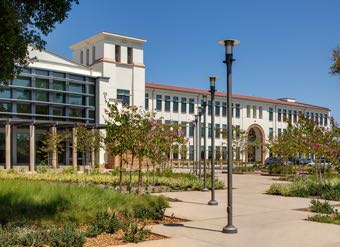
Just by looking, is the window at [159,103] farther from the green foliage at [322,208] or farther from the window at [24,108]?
the green foliage at [322,208]

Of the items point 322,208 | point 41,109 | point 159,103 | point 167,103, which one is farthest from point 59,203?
point 167,103

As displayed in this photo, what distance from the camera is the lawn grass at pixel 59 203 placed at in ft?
34.2

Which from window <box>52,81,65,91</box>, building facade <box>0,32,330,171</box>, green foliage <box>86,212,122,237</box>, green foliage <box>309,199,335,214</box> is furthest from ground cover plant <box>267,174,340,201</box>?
window <box>52,81,65,91</box>

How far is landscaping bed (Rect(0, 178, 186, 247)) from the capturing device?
28.0 ft

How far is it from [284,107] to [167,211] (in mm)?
77912

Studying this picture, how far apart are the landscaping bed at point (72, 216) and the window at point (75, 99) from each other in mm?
36751

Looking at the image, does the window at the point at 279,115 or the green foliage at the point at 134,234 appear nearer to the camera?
the green foliage at the point at 134,234

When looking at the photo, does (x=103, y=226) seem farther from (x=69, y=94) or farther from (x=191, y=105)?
(x=191, y=105)

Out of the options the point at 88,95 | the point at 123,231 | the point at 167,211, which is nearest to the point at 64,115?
the point at 88,95

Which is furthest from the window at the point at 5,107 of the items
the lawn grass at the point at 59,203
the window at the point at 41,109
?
the lawn grass at the point at 59,203

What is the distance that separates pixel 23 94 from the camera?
46406 millimetres

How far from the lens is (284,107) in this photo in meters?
88.4

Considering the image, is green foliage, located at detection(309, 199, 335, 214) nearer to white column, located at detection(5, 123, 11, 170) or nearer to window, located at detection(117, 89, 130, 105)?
white column, located at detection(5, 123, 11, 170)

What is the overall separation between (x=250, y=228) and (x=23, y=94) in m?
39.3
